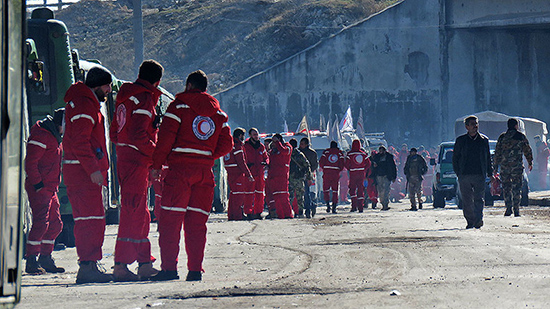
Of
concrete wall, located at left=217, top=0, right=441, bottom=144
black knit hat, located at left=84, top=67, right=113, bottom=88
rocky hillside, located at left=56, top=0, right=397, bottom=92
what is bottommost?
black knit hat, located at left=84, top=67, right=113, bottom=88

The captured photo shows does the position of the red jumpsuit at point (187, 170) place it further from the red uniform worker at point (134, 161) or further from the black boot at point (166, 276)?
the red uniform worker at point (134, 161)

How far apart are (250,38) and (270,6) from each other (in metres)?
8.85

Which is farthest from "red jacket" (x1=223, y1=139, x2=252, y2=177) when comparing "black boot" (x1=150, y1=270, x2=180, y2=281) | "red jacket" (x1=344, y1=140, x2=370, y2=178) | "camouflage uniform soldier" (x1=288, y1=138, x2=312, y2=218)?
"black boot" (x1=150, y1=270, x2=180, y2=281)

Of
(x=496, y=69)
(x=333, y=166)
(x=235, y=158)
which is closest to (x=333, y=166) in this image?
(x=333, y=166)

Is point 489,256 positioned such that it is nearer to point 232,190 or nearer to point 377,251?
point 377,251

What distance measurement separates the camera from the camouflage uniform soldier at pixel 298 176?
2102cm

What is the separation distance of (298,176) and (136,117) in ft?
42.6

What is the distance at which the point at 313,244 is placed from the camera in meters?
11.5

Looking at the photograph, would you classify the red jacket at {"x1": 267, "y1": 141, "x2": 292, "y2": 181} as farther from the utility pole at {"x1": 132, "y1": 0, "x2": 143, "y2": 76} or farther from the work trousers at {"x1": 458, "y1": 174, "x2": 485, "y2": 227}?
the utility pole at {"x1": 132, "y1": 0, "x2": 143, "y2": 76}

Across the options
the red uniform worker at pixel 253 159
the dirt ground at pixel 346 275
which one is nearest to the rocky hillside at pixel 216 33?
the red uniform worker at pixel 253 159

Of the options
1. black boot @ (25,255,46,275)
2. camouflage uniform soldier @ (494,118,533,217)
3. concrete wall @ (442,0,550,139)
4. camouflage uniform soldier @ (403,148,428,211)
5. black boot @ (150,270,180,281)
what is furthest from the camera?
concrete wall @ (442,0,550,139)

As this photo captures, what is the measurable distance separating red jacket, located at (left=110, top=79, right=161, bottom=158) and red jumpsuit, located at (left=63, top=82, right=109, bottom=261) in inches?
8.9

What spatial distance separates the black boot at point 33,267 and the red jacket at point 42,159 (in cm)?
72

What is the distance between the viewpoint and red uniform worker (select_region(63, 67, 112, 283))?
806cm
